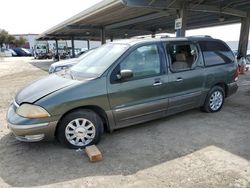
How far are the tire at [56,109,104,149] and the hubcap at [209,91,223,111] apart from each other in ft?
9.55

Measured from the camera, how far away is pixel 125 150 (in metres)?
3.73

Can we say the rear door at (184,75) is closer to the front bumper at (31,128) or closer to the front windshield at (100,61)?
the front windshield at (100,61)

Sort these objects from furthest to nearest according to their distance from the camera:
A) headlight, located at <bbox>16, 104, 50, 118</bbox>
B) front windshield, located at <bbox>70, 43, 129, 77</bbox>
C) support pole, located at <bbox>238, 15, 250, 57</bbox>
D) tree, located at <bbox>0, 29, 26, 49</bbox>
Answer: tree, located at <bbox>0, 29, 26, 49</bbox> → support pole, located at <bbox>238, 15, 250, 57</bbox> → front windshield, located at <bbox>70, 43, 129, 77</bbox> → headlight, located at <bbox>16, 104, 50, 118</bbox>

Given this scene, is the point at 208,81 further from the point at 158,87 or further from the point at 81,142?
the point at 81,142

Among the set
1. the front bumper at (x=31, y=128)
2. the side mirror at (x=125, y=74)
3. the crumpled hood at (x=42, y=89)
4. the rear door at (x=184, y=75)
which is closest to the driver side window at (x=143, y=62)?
the side mirror at (x=125, y=74)

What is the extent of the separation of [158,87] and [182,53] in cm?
102

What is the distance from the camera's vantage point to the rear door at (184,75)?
4.53 meters

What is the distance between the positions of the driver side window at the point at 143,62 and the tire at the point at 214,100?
174 cm

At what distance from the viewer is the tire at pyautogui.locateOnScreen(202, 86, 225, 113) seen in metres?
5.31

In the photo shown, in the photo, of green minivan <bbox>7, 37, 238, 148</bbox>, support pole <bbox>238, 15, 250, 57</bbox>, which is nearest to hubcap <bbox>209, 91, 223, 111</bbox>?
green minivan <bbox>7, 37, 238, 148</bbox>

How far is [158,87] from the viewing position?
4.30 meters

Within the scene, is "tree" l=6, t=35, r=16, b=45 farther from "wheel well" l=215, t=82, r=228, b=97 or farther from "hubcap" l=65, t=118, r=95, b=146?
"hubcap" l=65, t=118, r=95, b=146

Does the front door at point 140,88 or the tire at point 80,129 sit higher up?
the front door at point 140,88

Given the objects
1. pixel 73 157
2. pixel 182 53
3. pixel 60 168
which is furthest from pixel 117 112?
pixel 182 53
